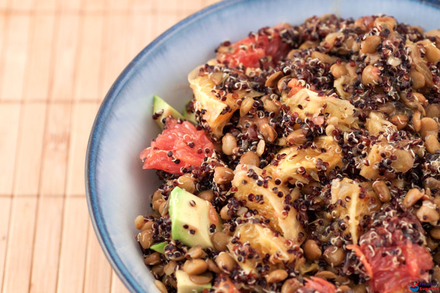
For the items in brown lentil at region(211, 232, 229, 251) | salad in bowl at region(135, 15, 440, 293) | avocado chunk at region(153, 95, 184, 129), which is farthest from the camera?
avocado chunk at region(153, 95, 184, 129)

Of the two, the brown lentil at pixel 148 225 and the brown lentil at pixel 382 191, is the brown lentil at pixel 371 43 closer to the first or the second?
the brown lentil at pixel 382 191

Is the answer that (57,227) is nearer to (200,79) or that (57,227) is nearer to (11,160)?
(11,160)

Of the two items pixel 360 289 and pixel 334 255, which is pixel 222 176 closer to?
pixel 334 255

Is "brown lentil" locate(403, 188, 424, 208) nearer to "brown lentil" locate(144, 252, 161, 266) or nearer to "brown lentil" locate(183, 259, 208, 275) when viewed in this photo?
"brown lentil" locate(183, 259, 208, 275)

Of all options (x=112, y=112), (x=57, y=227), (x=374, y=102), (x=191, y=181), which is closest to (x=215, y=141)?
(x=191, y=181)

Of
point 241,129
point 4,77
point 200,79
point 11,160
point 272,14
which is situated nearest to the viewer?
point 241,129

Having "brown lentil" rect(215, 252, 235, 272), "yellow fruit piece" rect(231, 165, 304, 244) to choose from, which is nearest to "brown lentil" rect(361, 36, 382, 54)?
"yellow fruit piece" rect(231, 165, 304, 244)
